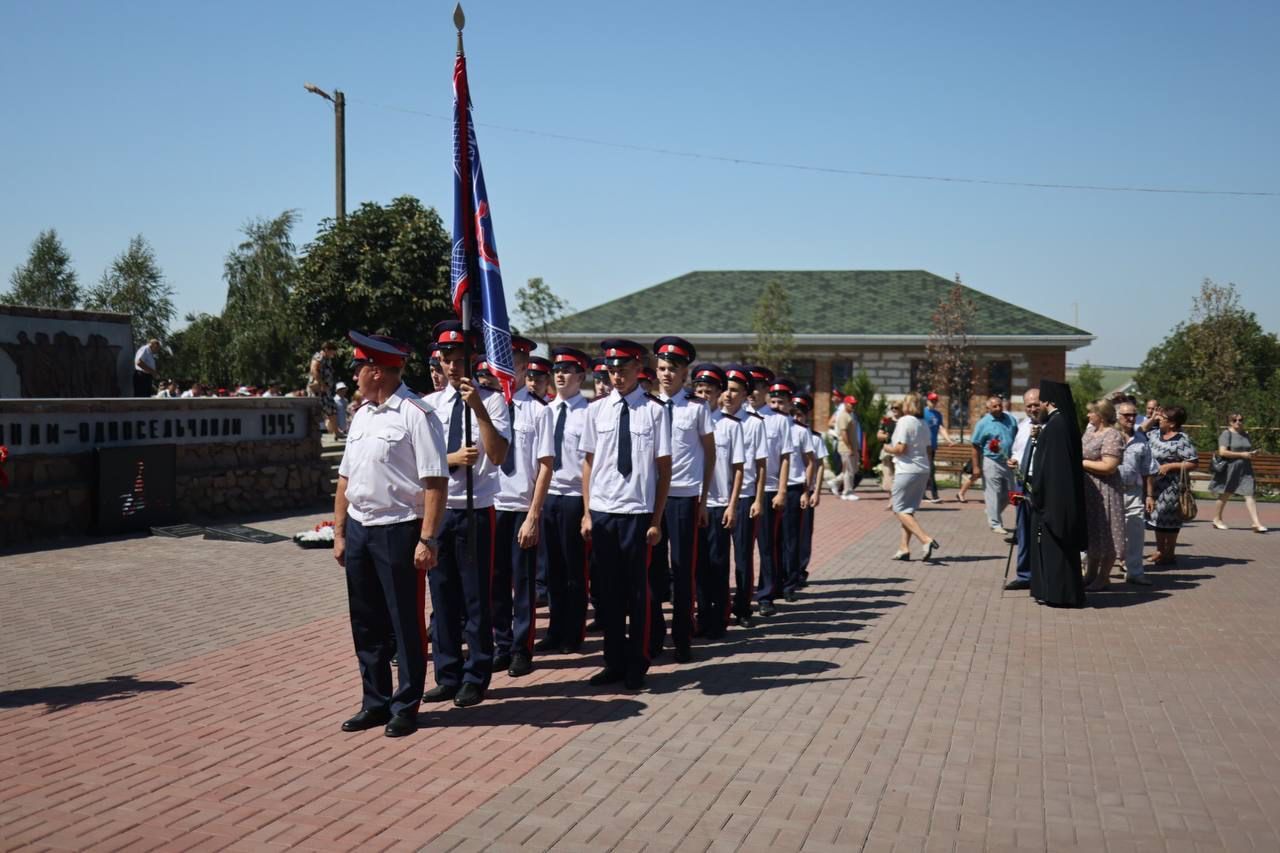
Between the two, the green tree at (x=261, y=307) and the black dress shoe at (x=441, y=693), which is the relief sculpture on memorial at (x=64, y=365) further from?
the green tree at (x=261, y=307)

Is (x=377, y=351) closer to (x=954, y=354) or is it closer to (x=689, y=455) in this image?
(x=689, y=455)

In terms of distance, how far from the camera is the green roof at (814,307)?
136ft

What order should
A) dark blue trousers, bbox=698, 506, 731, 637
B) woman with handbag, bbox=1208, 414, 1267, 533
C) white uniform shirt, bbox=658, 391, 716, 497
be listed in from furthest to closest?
1. woman with handbag, bbox=1208, 414, 1267, 533
2. dark blue trousers, bbox=698, 506, 731, 637
3. white uniform shirt, bbox=658, 391, 716, 497

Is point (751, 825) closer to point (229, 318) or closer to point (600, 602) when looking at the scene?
point (600, 602)

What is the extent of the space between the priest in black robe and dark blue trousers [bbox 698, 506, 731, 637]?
11.0 feet

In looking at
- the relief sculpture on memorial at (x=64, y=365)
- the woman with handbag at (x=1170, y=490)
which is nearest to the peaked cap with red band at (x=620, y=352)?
the woman with handbag at (x=1170, y=490)

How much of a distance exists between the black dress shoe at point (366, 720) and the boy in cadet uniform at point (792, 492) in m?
4.95

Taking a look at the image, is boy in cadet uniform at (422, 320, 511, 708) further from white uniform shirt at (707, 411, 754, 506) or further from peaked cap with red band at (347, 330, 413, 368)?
white uniform shirt at (707, 411, 754, 506)

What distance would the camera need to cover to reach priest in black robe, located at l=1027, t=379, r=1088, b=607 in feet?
33.8

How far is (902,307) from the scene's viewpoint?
4328 cm

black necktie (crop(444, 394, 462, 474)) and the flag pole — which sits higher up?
the flag pole

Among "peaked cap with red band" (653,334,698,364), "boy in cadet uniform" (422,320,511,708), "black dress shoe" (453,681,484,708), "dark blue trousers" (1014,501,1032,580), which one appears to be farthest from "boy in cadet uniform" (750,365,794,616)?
"black dress shoe" (453,681,484,708)

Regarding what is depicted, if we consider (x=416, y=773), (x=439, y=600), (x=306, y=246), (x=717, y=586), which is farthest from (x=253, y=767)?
(x=306, y=246)

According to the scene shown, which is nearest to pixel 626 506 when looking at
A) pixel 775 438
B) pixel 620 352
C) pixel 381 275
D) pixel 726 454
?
pixel 620 352
